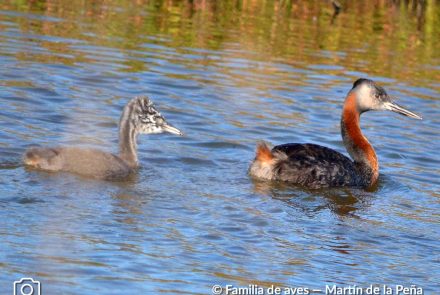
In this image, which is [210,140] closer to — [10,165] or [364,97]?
[364,97]

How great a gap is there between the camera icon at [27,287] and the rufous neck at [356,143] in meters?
5.08

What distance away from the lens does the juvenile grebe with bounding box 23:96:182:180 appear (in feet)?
33.5

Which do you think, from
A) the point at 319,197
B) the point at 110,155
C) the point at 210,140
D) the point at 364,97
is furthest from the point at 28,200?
the point at 364,97

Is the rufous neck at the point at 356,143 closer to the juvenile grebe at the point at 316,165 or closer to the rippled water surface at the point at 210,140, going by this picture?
the juvenile grebe at the point at 316,165

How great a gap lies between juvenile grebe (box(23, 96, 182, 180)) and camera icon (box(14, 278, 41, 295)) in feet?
9.63

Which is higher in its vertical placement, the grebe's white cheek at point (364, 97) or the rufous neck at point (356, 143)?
the grebe's white cheek at point (364, 97)

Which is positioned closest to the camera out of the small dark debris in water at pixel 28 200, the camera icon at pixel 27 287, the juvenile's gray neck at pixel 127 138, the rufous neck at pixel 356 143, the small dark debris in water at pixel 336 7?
the camera icon at pixel 27 287

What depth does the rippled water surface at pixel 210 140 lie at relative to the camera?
8.21m

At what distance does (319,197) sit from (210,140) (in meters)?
1.93

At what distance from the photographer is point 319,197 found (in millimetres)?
10875

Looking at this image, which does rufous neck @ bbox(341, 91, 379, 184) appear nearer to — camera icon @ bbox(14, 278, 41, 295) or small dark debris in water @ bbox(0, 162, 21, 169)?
small dark debris in water @ bbox(0, 162, 21, 169)

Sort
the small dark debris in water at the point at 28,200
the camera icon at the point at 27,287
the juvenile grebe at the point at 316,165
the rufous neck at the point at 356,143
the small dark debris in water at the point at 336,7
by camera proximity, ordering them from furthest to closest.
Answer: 1. the small dark debris in water at the point at 336,7
2. the rufous neck at the point at 356,143
3. the juvenile grebe at the point at 316,165
4. the small dark debris in water at the point at 28,200
5. the camera icon at the point at 27,287

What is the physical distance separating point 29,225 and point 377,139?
6006mm

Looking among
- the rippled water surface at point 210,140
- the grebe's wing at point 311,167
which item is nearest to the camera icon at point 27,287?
the rippled water surface at point 210,140
